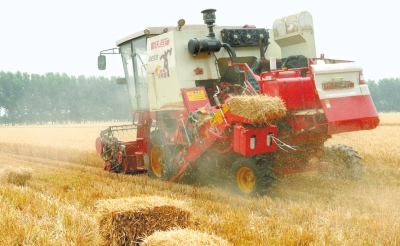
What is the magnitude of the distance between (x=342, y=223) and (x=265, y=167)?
6.02 ft

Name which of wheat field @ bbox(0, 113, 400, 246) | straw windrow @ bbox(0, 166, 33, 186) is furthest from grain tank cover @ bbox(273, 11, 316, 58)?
straw windrow @ bbox(0, 166, 33, 186)

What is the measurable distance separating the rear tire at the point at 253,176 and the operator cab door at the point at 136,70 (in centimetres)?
353

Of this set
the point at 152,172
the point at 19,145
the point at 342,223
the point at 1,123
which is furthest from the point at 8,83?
the point at 342,223

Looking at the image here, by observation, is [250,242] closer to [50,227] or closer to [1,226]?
[50,227]

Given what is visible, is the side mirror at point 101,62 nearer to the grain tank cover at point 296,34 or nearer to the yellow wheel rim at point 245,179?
the grain tank cover at point 296,34

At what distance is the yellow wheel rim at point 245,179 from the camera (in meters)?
6.92

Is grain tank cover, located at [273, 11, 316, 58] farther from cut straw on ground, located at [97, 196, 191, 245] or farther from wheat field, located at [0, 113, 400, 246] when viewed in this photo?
cut straw on ground, located at [97, 196, 191, 245]

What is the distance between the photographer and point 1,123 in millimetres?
70438

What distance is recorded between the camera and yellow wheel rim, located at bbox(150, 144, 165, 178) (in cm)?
924

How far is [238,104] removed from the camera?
6434mm

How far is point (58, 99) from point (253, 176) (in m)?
73.2

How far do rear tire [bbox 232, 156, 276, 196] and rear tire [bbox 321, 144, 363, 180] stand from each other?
1714 mm

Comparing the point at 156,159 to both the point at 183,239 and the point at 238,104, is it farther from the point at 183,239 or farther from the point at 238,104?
the point at 183,239

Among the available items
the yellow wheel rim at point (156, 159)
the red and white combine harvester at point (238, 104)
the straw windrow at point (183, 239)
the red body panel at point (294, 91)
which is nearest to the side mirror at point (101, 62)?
the red and white combine harvester at point (238, 104)
